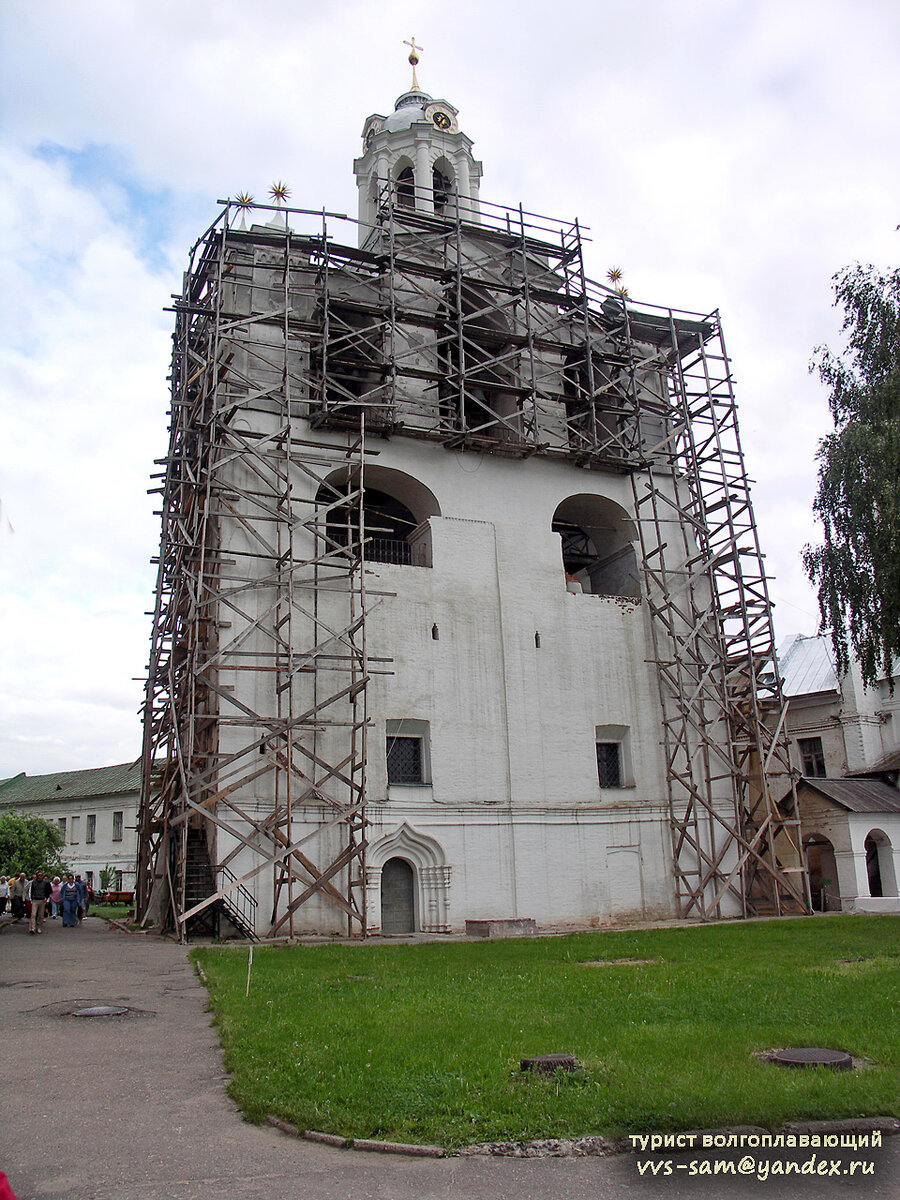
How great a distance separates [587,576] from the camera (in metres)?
30.4

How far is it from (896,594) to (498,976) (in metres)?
9.40

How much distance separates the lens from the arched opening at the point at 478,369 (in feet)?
85.2

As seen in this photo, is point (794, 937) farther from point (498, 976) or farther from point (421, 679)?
point (421, 679)

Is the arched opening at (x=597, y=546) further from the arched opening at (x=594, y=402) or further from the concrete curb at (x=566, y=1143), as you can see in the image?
the concrete curb at (x=566, y=1143)

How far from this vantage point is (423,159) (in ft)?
110

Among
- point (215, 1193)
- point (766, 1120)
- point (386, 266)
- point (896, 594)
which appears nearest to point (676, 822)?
point (896, 594)

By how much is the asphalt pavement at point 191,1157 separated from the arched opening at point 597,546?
814 inches

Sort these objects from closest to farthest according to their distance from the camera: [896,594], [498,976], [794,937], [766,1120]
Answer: [766,1120] < [498,976] < [896,594] < [794,937]

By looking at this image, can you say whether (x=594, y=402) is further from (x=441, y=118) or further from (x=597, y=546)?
(x=441, y=118)

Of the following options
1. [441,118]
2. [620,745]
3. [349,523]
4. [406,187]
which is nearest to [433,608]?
[349,523]

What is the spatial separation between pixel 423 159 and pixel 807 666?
24269 millimetres

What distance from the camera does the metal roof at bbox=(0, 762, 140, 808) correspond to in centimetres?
4697

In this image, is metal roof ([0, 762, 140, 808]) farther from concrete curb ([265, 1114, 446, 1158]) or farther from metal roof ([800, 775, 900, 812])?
concrete curb ([265, 1114, 446, 1158])

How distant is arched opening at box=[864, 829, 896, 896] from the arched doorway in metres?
12.6
